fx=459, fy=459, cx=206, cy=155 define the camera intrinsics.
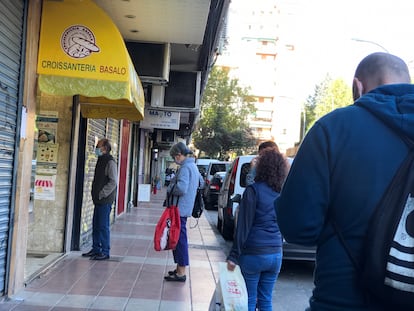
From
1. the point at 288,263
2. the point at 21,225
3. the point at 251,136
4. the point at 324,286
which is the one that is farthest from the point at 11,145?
the point at 251,136

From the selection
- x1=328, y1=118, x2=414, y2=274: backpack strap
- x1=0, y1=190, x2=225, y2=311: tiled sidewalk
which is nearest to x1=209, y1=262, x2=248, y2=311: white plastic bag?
x1=328, y1=118, x2=414, y2=274: backpack strap

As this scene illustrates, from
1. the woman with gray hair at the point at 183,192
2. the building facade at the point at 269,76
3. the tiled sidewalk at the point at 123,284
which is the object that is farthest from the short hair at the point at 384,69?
the building facade at the point at 269,76

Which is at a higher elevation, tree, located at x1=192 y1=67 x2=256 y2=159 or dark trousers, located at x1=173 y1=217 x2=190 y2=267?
tree, located at x1=192 y1=67 x2=256 y2=159

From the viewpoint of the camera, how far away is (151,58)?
30.0 feet

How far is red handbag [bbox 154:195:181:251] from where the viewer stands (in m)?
6.22

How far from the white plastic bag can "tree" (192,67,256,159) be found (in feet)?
128

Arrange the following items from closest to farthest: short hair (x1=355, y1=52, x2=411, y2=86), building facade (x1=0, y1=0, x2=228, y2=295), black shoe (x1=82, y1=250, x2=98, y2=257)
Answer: short hair (x1=355, y1=52, x2=411, y2=86) → building facade (x1=0, y1=0, x2=228, y2=295) → black shoe (x1=82, y1=250, x2=98, y2=257)

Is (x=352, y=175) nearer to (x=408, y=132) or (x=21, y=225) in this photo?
(x=408, y=132)

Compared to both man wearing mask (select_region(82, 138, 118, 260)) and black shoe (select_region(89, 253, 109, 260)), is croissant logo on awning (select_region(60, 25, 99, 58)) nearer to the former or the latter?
man wearing mask (select_region(82, 138, 118, 260))

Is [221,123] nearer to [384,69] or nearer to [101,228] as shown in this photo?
[101,228]

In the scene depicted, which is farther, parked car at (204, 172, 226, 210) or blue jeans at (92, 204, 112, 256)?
parked car at (204, 172, 226, 210)

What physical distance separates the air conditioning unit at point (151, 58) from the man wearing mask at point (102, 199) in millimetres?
2166

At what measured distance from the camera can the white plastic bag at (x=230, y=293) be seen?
10.7 feet

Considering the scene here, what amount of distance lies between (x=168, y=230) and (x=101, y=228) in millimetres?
1811
